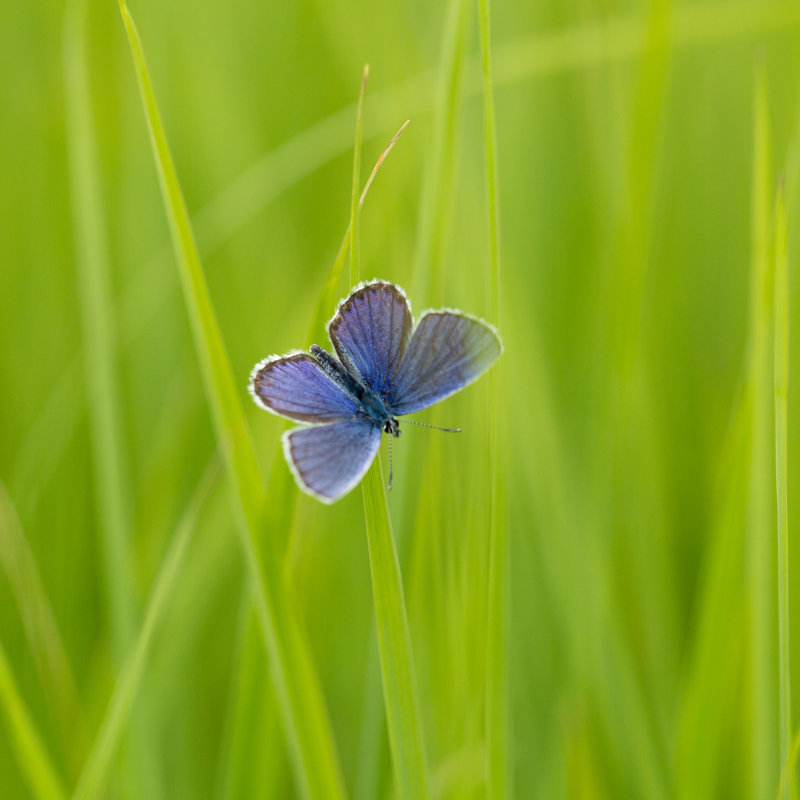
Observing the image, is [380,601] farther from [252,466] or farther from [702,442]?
[702,442]

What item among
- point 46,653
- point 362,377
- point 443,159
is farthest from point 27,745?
point 443,159

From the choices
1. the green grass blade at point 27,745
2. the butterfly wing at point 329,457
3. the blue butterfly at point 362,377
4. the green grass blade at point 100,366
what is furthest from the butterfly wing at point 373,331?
the green grass blade at point 27,745

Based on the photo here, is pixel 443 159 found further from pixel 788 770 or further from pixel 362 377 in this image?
pixel 788 770

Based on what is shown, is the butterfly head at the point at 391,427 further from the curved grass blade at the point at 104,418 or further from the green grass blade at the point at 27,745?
the green grass blade at the point at 27,745

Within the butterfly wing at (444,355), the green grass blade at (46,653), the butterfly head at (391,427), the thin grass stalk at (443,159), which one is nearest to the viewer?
the butterfly wing at (444,355)

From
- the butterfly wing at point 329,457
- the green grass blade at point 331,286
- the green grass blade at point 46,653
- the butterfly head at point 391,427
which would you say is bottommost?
the green grass blade at point 46,653

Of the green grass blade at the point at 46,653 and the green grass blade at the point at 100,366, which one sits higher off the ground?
the green grass blade at the point at 100,366

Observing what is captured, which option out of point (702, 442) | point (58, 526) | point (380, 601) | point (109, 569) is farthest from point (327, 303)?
point (702, 442)
